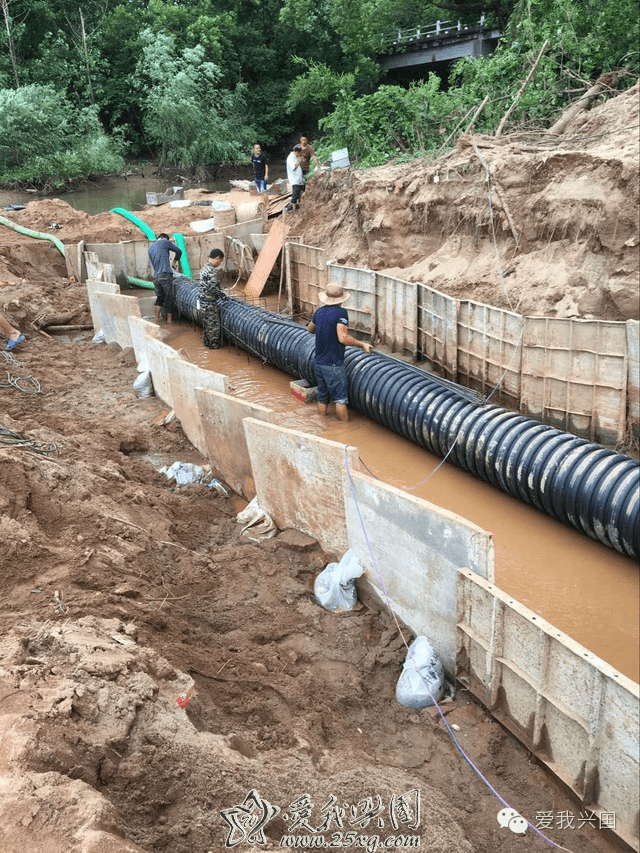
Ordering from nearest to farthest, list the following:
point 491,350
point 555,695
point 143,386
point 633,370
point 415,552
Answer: point 555,695 → point 415,552 → point 633,370 → point 491,350 → point 143,386

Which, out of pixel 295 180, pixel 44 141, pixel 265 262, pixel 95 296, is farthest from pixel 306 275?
pixel 44 141

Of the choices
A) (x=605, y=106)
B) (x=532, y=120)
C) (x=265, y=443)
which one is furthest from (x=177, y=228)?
(x=265, y=443)

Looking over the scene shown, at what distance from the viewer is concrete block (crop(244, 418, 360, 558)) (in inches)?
261

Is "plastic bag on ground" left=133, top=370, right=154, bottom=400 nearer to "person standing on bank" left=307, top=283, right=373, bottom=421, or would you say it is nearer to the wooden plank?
"person standing on bank" left=307, top=283, right=373, bottom=421

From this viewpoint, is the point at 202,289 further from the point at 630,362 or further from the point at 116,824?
the point at 116,824

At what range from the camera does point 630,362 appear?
7.23 m

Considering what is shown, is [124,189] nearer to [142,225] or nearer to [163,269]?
[142,225]

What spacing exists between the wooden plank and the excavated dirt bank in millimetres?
5039

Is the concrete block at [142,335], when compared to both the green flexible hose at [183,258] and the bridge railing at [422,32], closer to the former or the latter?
the green flexible hose at [183,258]

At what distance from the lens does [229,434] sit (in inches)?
328

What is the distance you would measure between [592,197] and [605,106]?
2.97 meters

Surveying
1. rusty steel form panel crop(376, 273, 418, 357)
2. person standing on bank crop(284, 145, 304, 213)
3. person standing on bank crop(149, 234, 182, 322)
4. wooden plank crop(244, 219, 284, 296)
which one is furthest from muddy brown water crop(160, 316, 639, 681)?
person standing on bank crop(284, 145, 304, 213)

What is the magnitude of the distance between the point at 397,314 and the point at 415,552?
5658 mm

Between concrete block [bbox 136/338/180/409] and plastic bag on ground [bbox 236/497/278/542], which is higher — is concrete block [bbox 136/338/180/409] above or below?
above
